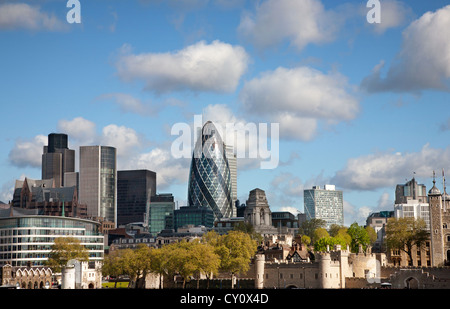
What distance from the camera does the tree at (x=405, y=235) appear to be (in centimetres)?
15138

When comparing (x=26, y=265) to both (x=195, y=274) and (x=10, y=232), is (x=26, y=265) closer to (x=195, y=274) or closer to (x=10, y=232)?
(x=10, y=232)

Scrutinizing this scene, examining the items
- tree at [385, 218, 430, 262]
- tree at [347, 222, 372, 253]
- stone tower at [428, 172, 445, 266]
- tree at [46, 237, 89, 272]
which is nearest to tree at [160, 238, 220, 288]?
tree at [46, 237, 89, 272]

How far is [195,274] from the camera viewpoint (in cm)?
14312

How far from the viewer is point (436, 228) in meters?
140

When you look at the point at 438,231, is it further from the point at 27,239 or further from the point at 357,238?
the point at 27,239

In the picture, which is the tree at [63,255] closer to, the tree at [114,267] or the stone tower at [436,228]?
the tree at [114,267]

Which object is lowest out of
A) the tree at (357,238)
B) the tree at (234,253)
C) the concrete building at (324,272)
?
the concrete building at (324,272)

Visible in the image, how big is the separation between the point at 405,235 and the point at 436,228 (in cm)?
1206

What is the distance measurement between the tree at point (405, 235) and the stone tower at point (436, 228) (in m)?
9.85

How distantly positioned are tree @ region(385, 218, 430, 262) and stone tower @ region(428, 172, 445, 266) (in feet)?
32.3

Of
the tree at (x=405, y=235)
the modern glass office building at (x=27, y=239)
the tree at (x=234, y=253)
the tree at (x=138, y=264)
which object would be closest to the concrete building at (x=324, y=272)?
the tree at (x=234, y=253)

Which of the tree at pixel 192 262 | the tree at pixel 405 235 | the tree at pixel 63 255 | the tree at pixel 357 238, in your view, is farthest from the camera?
the tree at pixel 357 238
